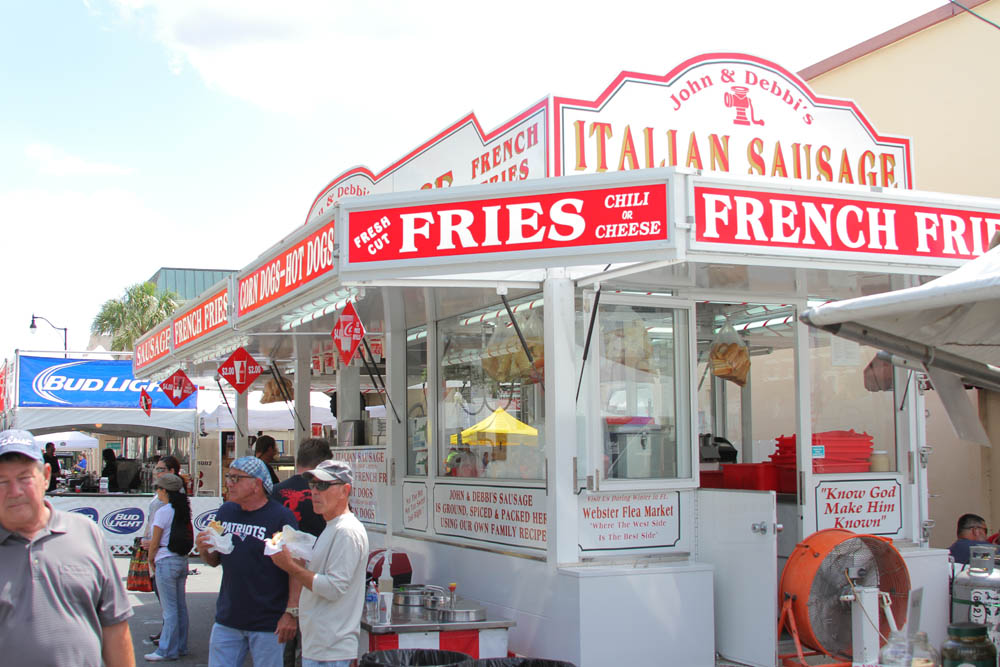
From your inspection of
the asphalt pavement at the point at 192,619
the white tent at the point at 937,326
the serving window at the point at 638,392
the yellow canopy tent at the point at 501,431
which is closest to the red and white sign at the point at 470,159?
the serving window at the point at 638,392

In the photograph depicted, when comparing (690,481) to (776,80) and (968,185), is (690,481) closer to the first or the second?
(776,80)

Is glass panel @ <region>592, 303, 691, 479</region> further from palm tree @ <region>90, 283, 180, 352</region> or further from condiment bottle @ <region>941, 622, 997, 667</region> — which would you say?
palm tree @ <region>90, 283, 180, 352</region>

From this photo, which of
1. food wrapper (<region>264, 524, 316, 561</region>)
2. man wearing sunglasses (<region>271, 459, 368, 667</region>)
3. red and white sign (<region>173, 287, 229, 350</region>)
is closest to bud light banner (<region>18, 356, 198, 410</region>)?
red and white sign (<region>173, 287, 229, 350</region>)

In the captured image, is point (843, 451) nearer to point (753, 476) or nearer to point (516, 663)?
point (753, 476)

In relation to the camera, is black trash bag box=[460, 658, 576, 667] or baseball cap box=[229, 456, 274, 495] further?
baseball cap box=[229, 456, 274, 495]

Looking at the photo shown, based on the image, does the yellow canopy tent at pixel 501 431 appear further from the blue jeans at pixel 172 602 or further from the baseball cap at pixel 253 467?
the blue jeans at pixel 172 602

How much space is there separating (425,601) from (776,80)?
4831 mm

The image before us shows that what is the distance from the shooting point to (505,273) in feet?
23.0

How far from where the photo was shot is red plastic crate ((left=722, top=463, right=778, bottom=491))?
26.5 feet

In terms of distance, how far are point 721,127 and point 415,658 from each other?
4615 millimetres

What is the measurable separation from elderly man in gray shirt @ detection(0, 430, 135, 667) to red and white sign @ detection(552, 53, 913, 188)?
4496 millimetres

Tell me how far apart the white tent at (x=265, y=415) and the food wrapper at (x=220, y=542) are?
40.5 ft

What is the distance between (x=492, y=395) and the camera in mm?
8016

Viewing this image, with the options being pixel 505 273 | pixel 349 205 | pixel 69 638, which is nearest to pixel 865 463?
pixel 505 273
